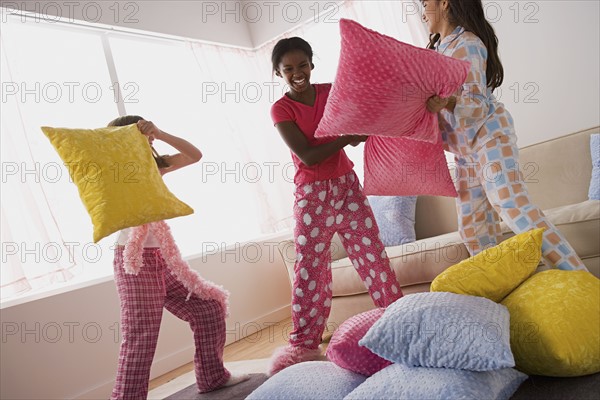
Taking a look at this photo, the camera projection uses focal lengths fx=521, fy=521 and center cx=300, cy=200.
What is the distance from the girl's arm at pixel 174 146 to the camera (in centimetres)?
206

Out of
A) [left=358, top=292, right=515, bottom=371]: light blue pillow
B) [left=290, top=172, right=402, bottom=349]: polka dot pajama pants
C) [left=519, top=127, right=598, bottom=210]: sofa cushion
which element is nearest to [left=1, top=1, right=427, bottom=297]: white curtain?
[left=519, top=127, right=598, bottom=210]: sofa cushion

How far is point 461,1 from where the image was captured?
166cm

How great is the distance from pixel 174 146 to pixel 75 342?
1.09 m

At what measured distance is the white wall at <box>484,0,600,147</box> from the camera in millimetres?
2826

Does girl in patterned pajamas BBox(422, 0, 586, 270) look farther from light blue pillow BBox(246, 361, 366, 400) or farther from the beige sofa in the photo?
light blue pillow BBox(246, 361, 366, 400)

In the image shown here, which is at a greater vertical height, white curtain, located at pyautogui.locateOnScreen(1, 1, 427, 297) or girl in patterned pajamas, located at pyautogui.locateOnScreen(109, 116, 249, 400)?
white curtain, located at pyautogui.locateOnScreen(1, 1, 427, 297)

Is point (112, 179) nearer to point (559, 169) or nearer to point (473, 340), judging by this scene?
point (473, 340)

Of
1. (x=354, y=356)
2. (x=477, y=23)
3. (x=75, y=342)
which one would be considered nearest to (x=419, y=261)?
(x=477, y=23)

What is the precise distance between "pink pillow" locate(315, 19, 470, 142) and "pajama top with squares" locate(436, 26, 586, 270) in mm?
157

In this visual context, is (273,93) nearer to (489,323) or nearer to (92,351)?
(92,351)

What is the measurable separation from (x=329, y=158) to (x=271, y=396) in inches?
40.4

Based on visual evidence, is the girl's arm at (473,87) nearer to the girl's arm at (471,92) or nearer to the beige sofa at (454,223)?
the girl's arm at (471,92)

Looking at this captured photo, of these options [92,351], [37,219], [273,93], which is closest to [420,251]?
[92,351]

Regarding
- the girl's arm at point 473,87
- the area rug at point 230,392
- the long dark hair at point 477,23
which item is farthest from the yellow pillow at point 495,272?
the area rug at point 230,392
